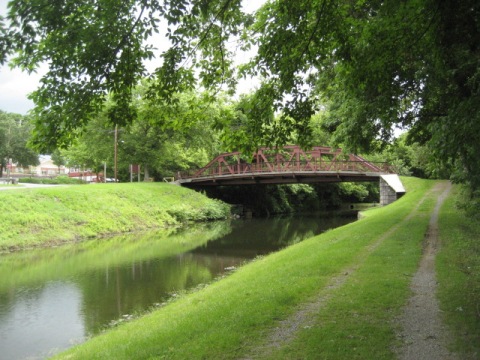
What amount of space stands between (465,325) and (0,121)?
70481 millimetres

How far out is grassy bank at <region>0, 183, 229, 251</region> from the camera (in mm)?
22750

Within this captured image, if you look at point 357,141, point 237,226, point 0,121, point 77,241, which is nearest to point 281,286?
point 357,141

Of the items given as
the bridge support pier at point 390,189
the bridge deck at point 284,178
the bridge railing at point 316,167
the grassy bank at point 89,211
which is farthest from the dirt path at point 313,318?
the bridge support pier at point 390,189

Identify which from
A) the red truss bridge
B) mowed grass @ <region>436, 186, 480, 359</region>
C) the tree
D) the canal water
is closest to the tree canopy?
mowed grass @ <region>436, 186, 480, 359</region>

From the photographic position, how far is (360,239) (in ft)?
49.6

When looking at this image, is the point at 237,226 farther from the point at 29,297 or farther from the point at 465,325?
the point at 465,325

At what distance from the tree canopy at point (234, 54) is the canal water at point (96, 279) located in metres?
6.23

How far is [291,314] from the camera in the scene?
7.05 metres

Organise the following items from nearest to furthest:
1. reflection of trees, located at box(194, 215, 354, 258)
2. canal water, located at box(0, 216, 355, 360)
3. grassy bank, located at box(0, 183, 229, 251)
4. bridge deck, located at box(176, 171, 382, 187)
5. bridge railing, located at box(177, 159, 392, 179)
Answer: canal water, located at box(0, 216, 355, 360) < reflection of trees, located at box(194, 215, 354, 258) < grassy bank, located at box(0, 183, 229, 251) < bridge deck, located at box(176, 171, 382, 187) < bridge railing, located at box(177, 159, 392, 179)

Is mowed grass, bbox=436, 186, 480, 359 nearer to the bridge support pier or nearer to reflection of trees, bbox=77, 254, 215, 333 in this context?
reflection of trees, bbox=77, 254, 215, 333

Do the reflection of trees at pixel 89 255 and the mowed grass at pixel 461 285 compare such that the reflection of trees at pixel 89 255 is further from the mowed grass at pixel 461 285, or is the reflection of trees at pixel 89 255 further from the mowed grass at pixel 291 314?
the mowed grass at pixel 461 285

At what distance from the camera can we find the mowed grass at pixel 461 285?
560cm

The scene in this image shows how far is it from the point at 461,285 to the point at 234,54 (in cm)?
643

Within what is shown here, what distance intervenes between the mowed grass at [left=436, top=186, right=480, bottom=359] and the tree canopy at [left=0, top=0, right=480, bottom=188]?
270 centimetres
